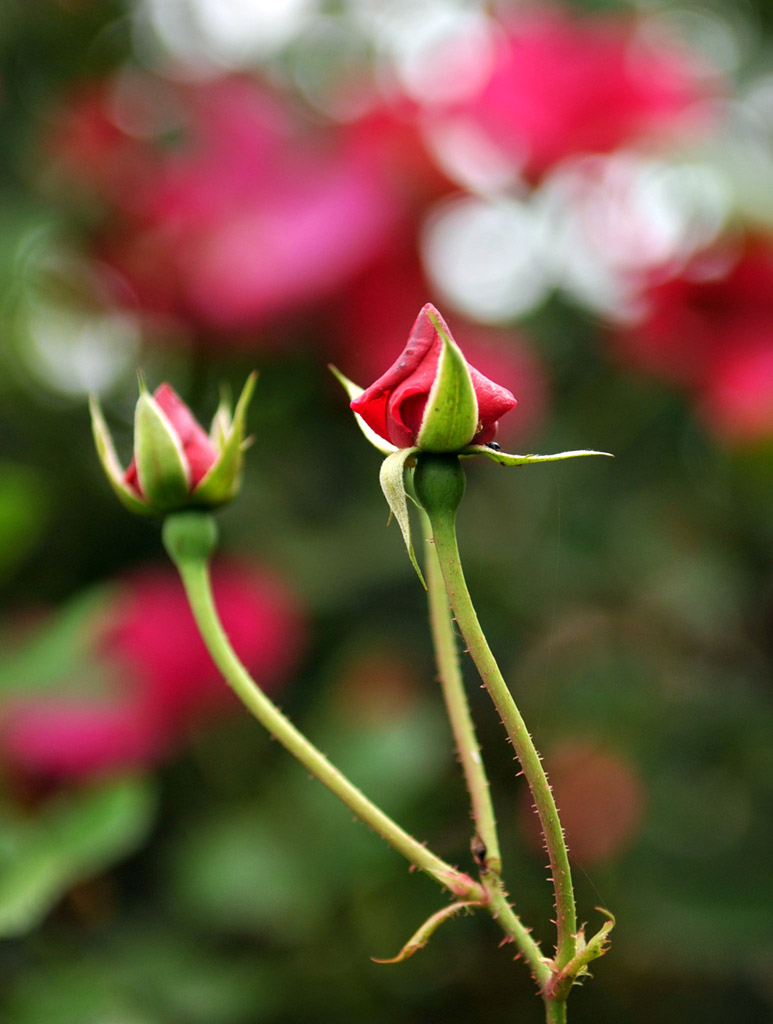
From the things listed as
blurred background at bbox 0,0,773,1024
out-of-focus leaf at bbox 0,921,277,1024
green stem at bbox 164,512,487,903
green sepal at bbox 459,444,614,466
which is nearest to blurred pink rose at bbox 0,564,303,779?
blurred background at bbox 0,0,773,1024

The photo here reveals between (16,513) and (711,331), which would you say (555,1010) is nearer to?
(16,513)

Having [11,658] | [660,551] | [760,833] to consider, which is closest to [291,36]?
[660,551]

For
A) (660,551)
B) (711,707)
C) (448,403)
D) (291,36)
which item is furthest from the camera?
(291,36)

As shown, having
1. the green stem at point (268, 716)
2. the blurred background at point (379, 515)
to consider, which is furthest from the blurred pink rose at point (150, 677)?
the green stem at point (268, 716)

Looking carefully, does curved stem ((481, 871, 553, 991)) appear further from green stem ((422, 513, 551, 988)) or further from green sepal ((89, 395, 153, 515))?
green sepal ((89, 395, 153, 515))

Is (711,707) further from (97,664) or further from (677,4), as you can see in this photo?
(677,4)

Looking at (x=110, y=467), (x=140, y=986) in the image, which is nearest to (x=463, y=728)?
(x=110, y=467)

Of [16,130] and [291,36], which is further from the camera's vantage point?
[291,36]
